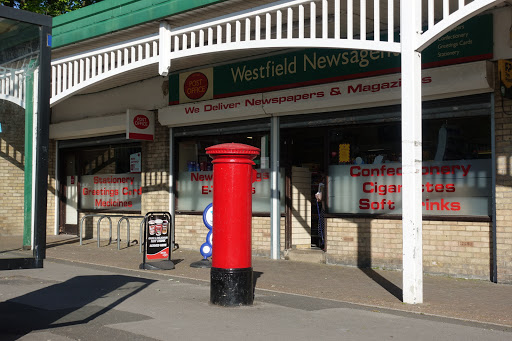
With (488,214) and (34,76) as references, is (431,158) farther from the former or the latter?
(34,76)

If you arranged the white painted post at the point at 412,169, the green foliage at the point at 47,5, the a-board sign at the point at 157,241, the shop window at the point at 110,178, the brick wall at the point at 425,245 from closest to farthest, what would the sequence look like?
the white painted post at the point at 412,169 → the brick wall at the point at 425,245 → the a-board sign at the point at 157,241 → the shop window at the point at 110,178 → the green foliage at the point at 47,5

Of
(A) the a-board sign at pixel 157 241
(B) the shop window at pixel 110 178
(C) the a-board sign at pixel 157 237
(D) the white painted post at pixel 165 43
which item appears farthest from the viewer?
(B) the shop window at pixel 110 178

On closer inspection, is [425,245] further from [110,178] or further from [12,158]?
[110,178]

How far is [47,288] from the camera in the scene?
884 cm

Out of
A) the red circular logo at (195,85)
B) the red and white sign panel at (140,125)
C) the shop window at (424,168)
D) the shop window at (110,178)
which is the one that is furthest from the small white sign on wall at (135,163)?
the shop window at (424,168)

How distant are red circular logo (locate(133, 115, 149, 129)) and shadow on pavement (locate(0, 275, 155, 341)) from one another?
5378mm

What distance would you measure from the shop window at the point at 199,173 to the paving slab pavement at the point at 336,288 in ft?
4.79

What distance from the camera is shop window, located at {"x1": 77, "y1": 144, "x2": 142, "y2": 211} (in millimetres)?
15984

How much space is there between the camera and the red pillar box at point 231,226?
24.6ft

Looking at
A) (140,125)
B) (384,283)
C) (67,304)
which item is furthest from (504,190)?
(140,125)

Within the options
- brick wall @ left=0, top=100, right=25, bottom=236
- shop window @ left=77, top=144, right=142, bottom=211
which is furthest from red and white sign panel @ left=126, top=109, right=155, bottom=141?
brick wall @ left=0, top=100, right=25, bottom=236

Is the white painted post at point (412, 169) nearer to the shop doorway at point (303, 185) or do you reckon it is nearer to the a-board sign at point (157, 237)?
the shop doorway at point (303, 185)

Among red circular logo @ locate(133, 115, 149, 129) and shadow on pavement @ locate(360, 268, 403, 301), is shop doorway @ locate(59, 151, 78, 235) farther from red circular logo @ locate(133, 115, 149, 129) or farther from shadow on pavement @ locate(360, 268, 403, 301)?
shadow on pavement @ locate(360, 268, 403, 301)

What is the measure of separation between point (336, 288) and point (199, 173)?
20.0 feet
